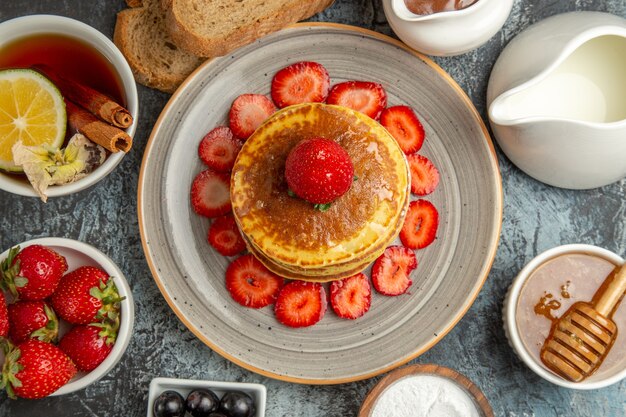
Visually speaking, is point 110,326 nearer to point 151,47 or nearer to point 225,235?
point 225,235

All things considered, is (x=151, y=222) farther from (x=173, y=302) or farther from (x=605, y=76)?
(x=605, y=76)

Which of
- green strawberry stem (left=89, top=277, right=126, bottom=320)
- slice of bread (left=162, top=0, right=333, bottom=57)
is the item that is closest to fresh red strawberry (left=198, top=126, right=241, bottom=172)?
slice of bread (left=162, top=0, right=333, bottom=57)

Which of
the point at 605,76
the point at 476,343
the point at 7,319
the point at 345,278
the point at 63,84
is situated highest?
the point at 63,84

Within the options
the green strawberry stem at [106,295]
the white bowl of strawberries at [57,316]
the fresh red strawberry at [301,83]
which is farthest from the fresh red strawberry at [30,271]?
the fresh red strawberry at [301,83]

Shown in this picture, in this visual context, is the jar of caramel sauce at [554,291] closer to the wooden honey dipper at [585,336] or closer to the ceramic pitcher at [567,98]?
the wooden honey dipper at [585,336]

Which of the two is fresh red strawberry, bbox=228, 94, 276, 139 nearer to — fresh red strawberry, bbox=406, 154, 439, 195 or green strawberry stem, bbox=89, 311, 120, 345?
fresh red strawberry, bbox=406, 154, 439, 195

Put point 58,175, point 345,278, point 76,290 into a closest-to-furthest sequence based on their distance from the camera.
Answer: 1. point 58,175
2. point 76,290
3. point 345,278

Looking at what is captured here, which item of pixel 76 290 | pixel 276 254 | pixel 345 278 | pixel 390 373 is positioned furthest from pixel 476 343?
pixel 76 290
